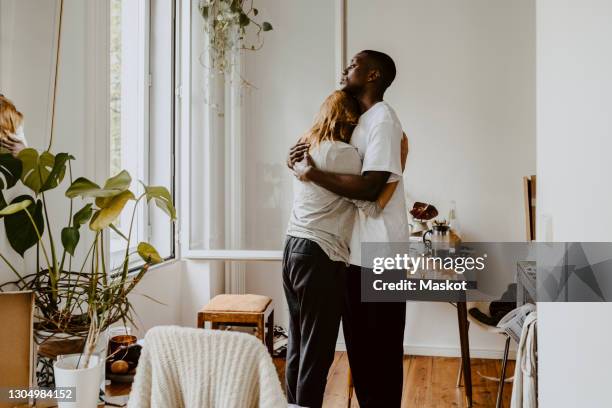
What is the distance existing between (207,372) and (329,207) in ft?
2.84

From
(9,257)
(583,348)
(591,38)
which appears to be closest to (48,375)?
(9,257)

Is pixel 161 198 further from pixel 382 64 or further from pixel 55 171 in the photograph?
pixel 382 64

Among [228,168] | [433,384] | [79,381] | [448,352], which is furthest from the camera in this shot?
[448,352]

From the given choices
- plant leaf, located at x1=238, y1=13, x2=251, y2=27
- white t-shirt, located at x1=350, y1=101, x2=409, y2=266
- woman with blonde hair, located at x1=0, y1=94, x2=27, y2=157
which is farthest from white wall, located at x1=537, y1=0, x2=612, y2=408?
plant leaf, located at x1=238, y1=13, x2=251, y2=27

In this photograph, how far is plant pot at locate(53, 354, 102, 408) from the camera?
51.4 inches

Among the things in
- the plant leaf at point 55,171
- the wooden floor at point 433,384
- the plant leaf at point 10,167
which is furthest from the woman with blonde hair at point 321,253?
the wooden floor at point 433,384

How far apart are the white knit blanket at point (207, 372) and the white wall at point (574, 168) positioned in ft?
2.02

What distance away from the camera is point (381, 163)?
176 centimetres

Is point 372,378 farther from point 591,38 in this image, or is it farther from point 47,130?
point 47,130

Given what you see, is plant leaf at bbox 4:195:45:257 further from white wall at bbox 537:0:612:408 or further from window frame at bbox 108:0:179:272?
window frame at bbox 108:0:179:272

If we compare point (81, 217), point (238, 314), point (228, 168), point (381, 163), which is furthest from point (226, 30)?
point (81, 217)

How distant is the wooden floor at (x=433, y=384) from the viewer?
279 cm

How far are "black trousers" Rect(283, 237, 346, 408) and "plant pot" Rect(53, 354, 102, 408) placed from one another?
0.71 meters

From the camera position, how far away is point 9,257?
1813 mm
